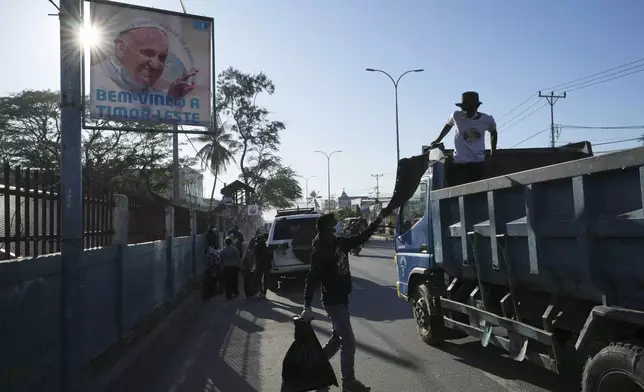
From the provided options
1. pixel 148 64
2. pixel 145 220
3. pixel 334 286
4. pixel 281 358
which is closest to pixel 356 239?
pixel 334 286

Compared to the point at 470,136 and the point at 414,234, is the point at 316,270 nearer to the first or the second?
the point at 414,234

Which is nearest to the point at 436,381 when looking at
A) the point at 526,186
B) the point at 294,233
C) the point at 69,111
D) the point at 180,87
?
the point at 526,186

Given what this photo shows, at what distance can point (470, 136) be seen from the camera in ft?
22.6

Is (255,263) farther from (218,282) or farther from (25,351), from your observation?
(25,351)

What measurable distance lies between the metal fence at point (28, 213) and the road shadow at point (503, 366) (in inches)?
197

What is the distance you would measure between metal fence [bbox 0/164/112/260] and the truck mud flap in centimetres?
471

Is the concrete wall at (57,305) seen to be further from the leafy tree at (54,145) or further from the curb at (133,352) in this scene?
the leafy tree at (54,145)

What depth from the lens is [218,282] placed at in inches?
584

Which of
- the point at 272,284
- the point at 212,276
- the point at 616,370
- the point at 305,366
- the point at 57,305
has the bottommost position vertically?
the point at 272,284

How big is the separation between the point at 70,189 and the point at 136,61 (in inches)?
160

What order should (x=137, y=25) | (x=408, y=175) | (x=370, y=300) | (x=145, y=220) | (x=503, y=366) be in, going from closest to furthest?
(x=503, y=366) < (x=408, y=175) < (x=137, y=25) < (x=145, y=220) < (x=370, y=300)

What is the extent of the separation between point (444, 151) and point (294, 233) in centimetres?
821

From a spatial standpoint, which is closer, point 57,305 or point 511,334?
point 511,334

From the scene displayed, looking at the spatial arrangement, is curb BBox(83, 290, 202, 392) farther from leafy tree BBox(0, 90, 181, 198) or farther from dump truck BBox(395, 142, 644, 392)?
leafy tree BBox(0, 90, 181, 198)
